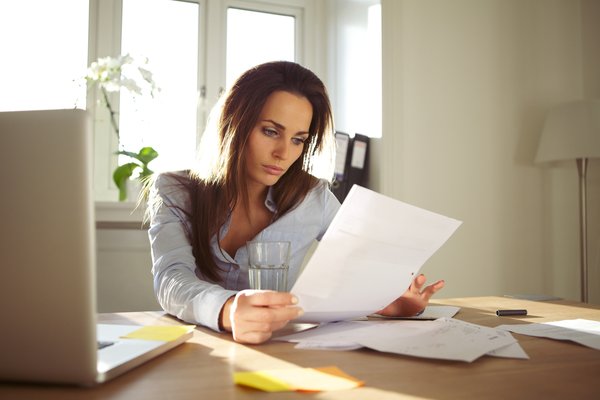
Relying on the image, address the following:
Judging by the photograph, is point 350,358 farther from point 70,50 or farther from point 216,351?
point 70,50

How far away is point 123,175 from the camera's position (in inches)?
91.0

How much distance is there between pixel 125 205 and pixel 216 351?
1659 mm

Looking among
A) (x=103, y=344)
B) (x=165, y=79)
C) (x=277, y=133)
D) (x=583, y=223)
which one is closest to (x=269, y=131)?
(x=277, y=133)

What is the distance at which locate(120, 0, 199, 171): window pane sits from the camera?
2553mm

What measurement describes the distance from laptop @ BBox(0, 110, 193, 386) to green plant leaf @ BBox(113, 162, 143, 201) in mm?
1876

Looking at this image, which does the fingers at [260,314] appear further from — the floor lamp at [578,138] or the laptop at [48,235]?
the floor lamp at [578,138]

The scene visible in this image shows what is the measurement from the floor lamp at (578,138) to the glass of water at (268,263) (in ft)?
6.41

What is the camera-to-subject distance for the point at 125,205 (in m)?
2.26

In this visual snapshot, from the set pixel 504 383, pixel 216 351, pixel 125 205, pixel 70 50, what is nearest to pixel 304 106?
pixel 216 351

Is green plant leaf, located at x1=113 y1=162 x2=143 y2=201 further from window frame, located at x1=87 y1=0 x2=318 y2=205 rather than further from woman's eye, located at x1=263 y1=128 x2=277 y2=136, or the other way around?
woman's eye, located at x1=263 y1=128 x2=277 y2=136

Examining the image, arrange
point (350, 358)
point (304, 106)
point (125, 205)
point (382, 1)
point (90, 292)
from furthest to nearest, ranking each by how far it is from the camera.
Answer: point (382, 1)
point (125, 205)
point (304, 106)
point (350, 358)
point (90, 292)

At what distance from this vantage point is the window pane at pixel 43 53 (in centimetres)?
241

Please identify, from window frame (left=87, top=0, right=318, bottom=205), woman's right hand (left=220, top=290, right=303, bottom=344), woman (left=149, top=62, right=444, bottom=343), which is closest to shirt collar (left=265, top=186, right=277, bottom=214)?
woman (left=149, top=62, right=444, bottom=343)

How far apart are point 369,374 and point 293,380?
0.09 meters
